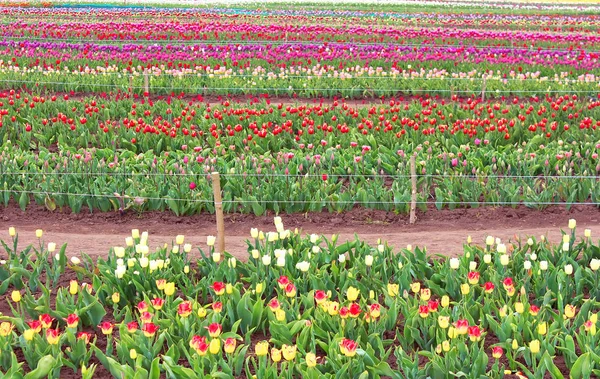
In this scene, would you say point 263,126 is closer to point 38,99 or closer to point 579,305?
point 38,99

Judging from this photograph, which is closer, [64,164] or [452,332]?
[452,332]

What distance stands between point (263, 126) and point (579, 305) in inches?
219

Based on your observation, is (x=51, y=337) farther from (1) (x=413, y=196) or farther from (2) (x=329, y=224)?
(1) (x=413, y=196)

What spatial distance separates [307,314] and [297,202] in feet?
10.7

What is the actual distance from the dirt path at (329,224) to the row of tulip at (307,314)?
1.26 metres

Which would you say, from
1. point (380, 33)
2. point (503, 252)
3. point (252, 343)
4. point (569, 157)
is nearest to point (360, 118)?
point (569, 157)

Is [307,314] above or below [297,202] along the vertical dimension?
above

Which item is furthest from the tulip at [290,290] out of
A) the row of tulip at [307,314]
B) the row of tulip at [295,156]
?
the row of tulip at [295,156]

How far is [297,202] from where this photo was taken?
28.0 ft

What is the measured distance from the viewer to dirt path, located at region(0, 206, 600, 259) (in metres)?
7.98

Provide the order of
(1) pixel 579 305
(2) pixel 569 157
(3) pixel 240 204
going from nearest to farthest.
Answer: (1) pixel 579 305, (3) pixel 240 204, (2) pixel 569 157

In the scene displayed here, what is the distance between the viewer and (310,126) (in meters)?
10.4

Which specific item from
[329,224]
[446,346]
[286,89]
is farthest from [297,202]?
[286,89]

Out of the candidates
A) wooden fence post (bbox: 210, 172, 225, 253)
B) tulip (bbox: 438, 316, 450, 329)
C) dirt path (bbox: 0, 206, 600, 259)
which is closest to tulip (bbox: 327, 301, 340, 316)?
tulip (bbox: 438, 316, 450, 329)
